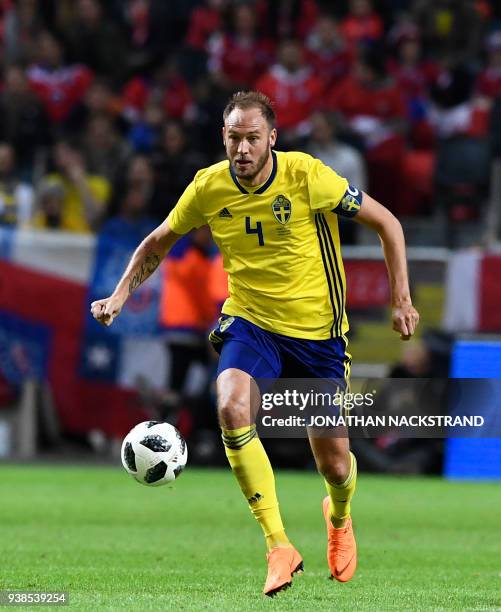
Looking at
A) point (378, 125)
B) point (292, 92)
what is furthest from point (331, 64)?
point (378, 125)

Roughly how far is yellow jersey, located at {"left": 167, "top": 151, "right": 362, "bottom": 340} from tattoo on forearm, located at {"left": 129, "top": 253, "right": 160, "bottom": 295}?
21 centimetres

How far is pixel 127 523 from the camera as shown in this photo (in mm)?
9984

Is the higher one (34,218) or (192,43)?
(192,43)

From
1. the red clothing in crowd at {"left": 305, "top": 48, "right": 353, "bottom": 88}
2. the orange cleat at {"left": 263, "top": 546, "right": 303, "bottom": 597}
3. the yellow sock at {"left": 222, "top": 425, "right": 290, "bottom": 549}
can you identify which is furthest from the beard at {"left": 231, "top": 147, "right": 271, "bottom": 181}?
the red clothing in crowd at {"left": 305, "top": 48, "right": 353, "bottom": 88}

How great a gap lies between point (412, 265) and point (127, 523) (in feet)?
20.0

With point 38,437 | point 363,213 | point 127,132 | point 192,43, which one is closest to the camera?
point 363,213

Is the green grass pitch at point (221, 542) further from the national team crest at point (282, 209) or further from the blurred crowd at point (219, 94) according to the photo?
the blurred crowd at point (219, 94)

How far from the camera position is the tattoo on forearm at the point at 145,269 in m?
7.26

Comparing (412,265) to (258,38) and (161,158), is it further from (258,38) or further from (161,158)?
(258,38)

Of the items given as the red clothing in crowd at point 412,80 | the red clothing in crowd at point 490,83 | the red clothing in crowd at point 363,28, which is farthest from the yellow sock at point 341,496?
the red clothing in crowd at point 363,28

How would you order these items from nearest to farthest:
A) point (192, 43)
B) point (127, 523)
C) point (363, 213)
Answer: point (363, 213) → point (127, 523) → point (192, 43)

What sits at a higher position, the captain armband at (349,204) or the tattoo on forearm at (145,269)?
the captain armband at (349,204)

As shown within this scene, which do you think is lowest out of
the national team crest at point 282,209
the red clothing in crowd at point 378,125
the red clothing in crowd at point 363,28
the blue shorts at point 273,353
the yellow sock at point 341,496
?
the yellow sock at point 341,496

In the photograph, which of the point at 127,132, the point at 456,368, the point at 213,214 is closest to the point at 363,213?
the point at 213,214
